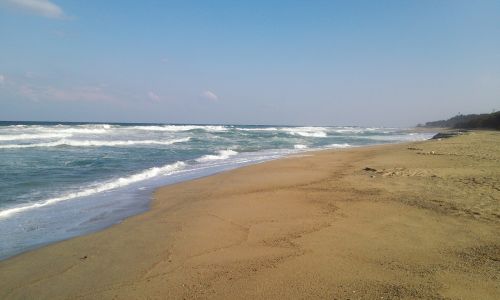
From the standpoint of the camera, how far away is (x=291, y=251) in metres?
4.48

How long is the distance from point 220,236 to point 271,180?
5.11 metres

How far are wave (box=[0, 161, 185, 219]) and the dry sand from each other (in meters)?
2.52

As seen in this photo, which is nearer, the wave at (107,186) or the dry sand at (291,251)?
the dry sand at (291,251)

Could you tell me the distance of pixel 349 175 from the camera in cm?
1040

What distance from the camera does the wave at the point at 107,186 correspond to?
300 inches

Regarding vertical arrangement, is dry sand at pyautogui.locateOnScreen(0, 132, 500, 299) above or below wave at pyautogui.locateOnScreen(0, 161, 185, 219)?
above

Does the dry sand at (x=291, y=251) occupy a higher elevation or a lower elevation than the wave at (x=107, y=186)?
higher

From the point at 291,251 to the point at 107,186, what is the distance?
7.34 metres

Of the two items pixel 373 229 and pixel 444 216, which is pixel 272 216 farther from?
pixel 444 216

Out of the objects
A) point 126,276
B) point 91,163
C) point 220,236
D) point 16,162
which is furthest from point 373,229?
point 16,162

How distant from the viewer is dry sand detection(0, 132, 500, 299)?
3.60m

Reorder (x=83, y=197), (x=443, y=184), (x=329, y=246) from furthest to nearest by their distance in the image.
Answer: (x=83, y=197)
(x=443, y=184)
(x=329, y=246)

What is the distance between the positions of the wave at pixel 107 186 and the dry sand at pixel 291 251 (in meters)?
2.52

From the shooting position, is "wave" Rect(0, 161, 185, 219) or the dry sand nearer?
the dry sand
